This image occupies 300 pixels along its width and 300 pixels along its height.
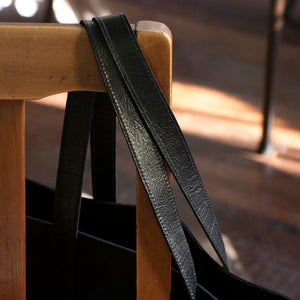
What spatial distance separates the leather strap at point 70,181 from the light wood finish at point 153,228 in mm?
105

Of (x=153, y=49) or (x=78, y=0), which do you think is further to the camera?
(x=78, y=0)

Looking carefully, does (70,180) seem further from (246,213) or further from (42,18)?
(246,213)

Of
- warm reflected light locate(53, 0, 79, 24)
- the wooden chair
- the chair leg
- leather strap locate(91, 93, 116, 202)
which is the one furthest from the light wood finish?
warm reflected light locate(53, 0, 79, 24)

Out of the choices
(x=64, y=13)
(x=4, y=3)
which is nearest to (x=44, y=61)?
(x=4, y=3)

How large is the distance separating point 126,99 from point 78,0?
267 cm

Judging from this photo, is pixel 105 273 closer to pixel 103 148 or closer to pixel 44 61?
pixel 103 148

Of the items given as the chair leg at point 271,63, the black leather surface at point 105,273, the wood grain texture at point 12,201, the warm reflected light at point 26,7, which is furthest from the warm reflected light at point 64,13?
the wood grain texture at point 12,201

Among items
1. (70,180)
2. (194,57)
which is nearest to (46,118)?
(194,57)

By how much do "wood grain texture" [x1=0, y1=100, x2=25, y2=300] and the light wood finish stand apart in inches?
4.2

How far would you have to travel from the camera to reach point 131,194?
2.02 m

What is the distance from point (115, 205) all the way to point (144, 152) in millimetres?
323

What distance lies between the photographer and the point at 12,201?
706mm

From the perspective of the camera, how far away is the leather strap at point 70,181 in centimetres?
78

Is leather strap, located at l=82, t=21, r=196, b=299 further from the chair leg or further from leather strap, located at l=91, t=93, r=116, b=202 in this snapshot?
the chair leg
